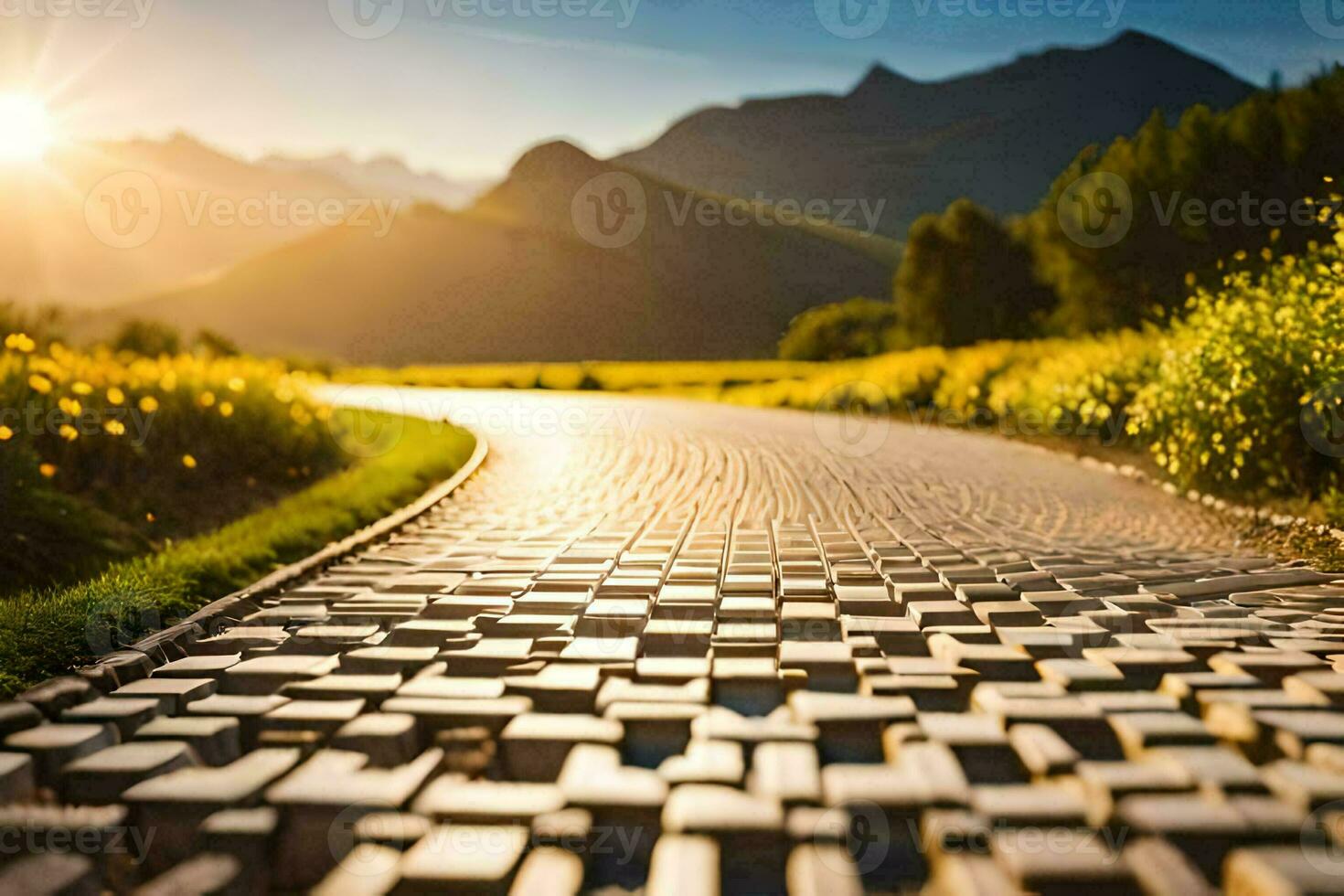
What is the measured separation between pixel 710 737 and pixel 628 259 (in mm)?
111444

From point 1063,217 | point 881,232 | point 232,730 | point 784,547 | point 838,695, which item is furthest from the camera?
point 881,232

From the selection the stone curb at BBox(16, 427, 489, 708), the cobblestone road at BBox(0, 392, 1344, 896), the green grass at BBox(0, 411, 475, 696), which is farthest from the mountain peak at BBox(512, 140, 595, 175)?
the cobblestone road at BBox(0, 392, 1344, 896)

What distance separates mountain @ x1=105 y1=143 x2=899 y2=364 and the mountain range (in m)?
0.25

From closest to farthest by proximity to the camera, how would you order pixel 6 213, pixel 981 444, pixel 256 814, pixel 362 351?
pixel 256 814
pixel 981 444
pixel 362 351
pixel 6 213

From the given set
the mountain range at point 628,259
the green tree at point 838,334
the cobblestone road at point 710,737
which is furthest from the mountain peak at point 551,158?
the cobblestone road at point 710,737

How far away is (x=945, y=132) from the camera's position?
16650cm

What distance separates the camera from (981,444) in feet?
53.8

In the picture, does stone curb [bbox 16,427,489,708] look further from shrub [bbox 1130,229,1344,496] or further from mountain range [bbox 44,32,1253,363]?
mountain range [bbox 44,32,1253,363]

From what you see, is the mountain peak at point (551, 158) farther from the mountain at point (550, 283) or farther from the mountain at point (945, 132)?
the mountain at point (945, 132)

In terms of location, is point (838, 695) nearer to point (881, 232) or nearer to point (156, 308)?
point (156, 308)

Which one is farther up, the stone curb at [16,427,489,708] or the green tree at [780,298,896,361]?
the green tree at [780,298,896,361]

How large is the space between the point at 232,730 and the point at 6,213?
133 m

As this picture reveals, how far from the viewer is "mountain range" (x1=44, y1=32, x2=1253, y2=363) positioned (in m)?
99.4

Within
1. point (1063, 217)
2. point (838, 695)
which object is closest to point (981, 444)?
point (838, 695)
